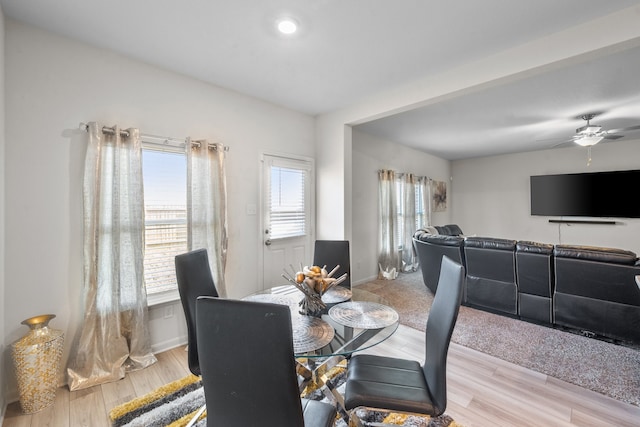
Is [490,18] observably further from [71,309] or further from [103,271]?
[71,309]

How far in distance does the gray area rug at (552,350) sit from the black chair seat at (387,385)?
5.01ft

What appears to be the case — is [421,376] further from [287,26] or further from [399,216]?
[399,216]

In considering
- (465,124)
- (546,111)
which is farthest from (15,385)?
(546,111)

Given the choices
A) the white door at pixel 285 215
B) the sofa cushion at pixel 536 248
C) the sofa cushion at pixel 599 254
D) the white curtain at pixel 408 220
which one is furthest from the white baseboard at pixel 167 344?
the white curtain at pixel 408 220

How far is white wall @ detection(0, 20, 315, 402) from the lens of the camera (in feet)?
6.37

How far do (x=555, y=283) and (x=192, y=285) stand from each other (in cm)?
361

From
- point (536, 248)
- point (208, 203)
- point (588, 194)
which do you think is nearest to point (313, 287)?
point (208, 203)

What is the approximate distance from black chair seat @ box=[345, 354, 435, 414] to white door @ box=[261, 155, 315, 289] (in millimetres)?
1995

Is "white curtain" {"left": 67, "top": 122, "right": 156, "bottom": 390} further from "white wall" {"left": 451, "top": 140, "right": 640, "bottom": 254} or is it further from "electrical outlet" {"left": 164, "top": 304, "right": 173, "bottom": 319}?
"white wall" {"left": 451, "top": 140, "right": 640, "bottom": 254}

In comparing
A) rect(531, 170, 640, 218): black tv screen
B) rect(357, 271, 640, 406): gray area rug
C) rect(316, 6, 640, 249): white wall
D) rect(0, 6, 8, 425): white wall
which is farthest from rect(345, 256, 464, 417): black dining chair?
rect(531, 170, 640, 218): black tv screen

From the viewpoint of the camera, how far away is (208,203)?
2.82m

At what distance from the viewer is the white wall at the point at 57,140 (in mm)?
1942

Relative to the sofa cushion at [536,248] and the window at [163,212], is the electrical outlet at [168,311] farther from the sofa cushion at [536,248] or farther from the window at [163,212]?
the sofa cushion at [536,248]

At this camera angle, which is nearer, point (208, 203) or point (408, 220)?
point (208, 203)
